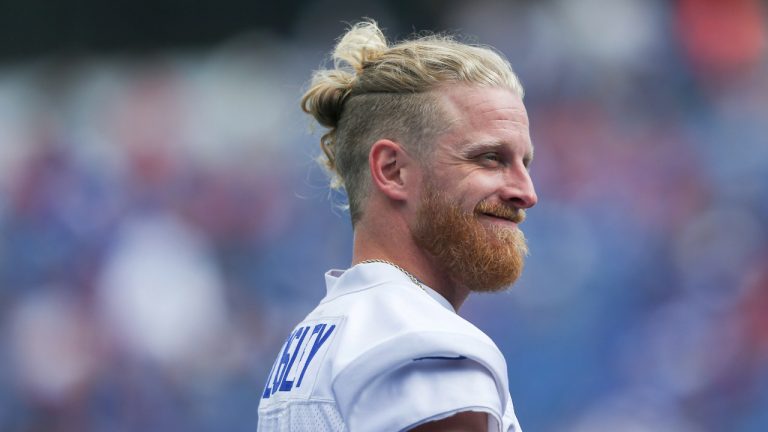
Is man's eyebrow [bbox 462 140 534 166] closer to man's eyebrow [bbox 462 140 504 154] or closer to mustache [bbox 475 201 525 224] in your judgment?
man's eyebrow [bbox 462 140 504 154]

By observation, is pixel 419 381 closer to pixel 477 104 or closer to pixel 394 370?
pixel 394 370

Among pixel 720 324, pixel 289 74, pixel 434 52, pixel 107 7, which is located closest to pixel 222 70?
pixel 289 74

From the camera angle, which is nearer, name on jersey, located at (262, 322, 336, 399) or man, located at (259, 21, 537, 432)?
man, located at (259, 21, 537, 432)

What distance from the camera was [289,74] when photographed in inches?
225

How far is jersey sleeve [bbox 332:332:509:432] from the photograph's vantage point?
61.2 inches

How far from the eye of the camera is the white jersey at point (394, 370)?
1.56 m

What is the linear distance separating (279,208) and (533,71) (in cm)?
154

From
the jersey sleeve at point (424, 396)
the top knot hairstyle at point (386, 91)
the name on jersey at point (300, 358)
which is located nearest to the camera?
the jersey sleeve at point (424, 396)

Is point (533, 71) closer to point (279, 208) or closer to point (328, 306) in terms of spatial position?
point (279, 208)

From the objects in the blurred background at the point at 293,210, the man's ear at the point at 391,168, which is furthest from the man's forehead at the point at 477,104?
the blurred background at the point at 293,210

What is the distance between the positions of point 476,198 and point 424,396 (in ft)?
1.82

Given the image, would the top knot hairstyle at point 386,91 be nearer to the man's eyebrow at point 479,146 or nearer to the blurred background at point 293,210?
the man's eyebrow at point 479,146

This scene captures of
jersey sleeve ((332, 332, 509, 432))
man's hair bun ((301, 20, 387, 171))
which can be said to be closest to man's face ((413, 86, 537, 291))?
man's hair bun ((301, 20, 387, 171))

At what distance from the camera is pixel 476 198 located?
200cm
